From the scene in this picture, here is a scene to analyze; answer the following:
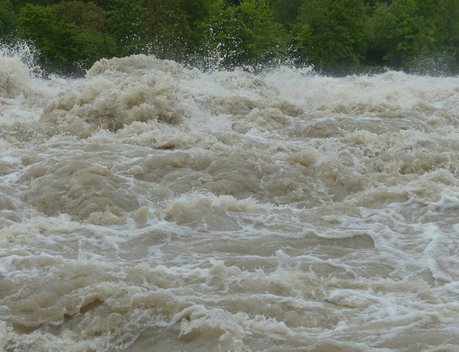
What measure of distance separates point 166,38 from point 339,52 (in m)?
8.94

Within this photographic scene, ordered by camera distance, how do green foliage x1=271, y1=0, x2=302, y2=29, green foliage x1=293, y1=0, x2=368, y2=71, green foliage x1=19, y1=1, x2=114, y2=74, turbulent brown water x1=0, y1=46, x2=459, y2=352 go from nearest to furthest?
turbulent brown water x1=0, y1=46, x2=459, y2=352
green foliage x1=19, y1=1, x2=114, y2=74
green foliage x1=293, y1=0, x2=368, y2=71
green foliage x1=271, y1=0, x2=302, y2=29

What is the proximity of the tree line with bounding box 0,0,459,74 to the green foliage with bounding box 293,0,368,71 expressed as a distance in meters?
0.05

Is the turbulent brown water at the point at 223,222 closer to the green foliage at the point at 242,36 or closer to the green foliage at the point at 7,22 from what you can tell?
the green foliage at the point at 7,22

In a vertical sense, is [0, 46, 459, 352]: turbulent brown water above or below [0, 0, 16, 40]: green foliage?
below

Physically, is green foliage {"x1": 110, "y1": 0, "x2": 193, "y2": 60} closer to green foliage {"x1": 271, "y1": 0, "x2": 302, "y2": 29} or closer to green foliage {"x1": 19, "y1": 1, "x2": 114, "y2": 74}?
green foliage {"x1": 19, "y1": 1, "x2": 114, "y2": 74}

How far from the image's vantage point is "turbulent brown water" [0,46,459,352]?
620 cm

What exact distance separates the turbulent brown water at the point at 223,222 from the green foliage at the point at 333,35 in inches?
729

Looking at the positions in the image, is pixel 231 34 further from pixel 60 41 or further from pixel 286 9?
pixel 286 9

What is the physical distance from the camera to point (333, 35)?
34.8 meters

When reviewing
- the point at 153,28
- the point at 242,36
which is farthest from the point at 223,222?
the point at 242,36

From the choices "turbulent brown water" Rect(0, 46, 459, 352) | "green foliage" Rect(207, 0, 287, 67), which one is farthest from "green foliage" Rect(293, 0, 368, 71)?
"turbulent brown water" Rect(0, 46, 459, 352)

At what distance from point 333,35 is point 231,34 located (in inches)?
218

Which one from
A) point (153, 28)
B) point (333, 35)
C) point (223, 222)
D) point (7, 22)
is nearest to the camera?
point (223, 222)

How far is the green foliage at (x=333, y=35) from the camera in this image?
34.2m
